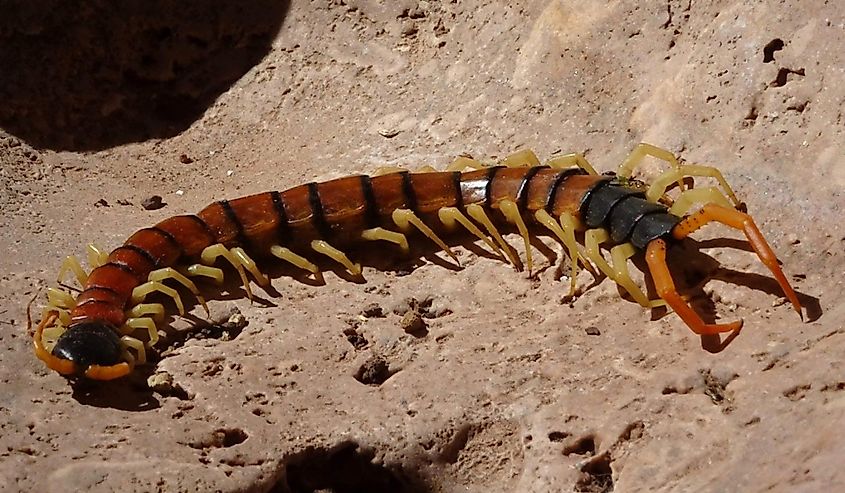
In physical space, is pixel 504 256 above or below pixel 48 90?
below

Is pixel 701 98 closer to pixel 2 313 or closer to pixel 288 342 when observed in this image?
pixel 288 342

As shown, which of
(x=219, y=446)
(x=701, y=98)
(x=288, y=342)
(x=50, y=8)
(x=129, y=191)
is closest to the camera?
(x=219, y=446)

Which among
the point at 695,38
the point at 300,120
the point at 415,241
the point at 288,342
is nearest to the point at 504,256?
the point at 415,241

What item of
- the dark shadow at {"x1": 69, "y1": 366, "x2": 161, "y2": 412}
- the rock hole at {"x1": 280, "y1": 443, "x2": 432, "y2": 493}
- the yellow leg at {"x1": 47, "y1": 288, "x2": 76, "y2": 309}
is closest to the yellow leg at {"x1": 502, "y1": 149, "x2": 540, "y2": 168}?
the rock hole at {"x1": 280, "y1": 443, "x2": 432, "y2": 493}

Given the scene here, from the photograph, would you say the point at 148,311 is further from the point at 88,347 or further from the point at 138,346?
the point at 88,347

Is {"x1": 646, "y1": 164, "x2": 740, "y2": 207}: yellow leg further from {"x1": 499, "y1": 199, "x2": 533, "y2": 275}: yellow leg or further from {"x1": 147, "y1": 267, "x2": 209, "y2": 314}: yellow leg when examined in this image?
{"x1": 147, "y1": 267, "x2": 209, "y2": 314}: yellow leg
